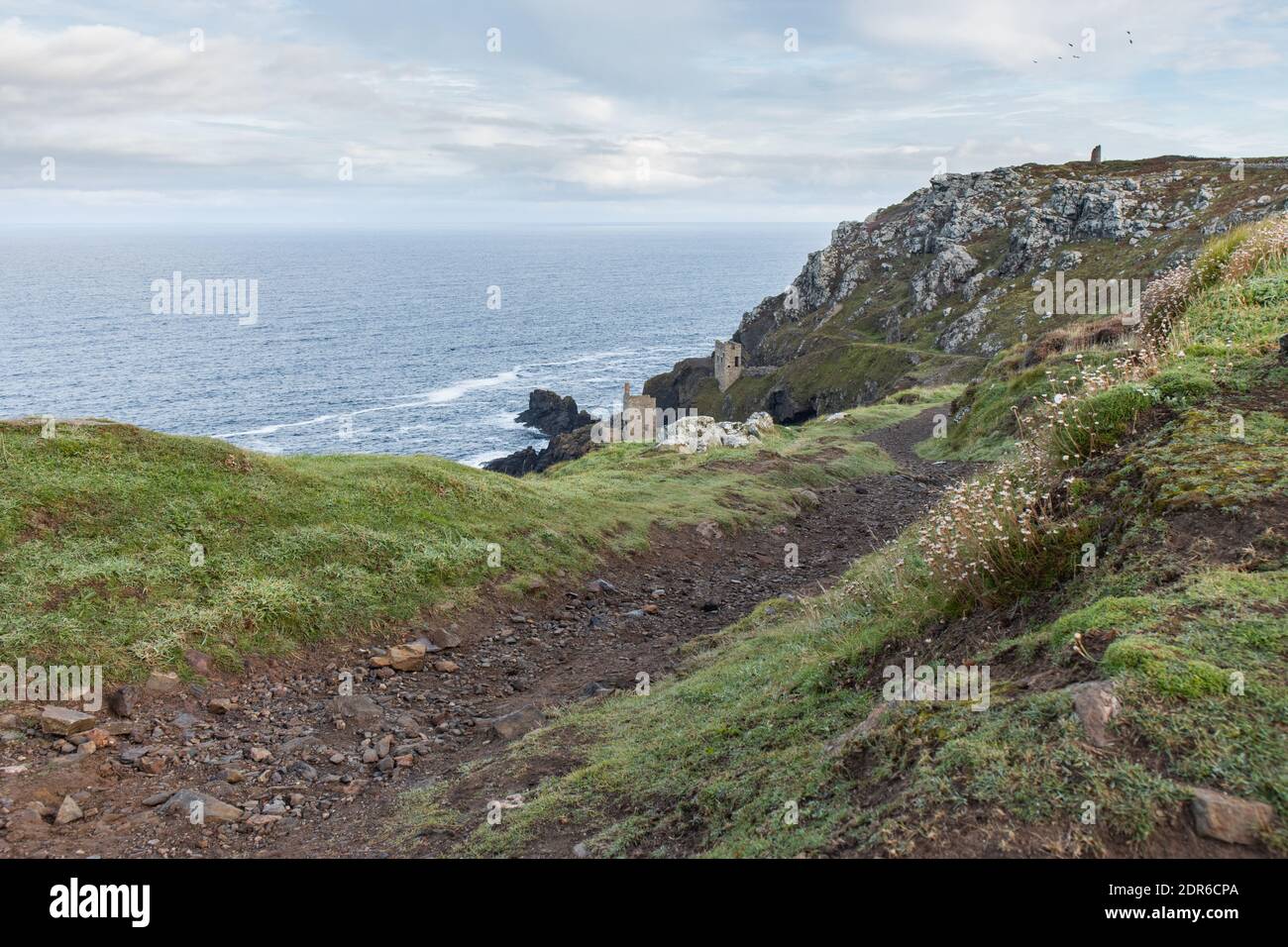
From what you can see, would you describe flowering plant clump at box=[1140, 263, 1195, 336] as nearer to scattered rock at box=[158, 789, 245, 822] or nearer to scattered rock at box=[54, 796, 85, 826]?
scattered rock at box=[158, 789, 245, 822]

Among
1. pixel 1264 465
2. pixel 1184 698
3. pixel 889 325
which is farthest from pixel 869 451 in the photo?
pixel 889 325

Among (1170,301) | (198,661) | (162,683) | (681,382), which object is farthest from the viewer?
(681,382)

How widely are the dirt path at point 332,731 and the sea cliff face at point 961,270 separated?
64.4m

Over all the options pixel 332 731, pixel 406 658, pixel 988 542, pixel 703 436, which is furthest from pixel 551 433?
pixel 988 542

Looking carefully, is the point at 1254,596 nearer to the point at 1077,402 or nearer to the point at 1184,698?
the point at 1184,698

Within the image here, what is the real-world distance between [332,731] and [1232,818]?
9.72 meters

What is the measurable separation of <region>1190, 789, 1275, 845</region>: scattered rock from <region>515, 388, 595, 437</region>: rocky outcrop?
77.9 metres

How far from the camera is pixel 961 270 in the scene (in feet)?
333

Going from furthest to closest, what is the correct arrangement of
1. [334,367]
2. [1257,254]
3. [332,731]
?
[334,367] → [1257,254] → [332,731]

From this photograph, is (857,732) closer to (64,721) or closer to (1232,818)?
(1232,818)

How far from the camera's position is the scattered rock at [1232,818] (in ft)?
12.6

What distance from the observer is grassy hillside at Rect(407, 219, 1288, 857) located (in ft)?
14.3

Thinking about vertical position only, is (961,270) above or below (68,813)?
above

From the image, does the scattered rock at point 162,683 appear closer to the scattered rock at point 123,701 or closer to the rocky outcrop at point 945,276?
the scattered rock at point 123,701
